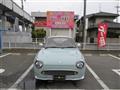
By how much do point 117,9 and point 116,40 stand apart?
22.3 m

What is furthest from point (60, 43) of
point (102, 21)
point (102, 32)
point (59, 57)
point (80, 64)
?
point (102, 21)

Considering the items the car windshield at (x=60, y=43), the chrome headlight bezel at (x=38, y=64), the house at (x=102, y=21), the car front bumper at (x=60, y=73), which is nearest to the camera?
the car front bumper at (x=60, y=73)

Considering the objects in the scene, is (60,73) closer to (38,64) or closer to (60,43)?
(38,64)

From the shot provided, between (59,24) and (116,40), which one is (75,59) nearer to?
(59,24)

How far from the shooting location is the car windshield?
7516 mm

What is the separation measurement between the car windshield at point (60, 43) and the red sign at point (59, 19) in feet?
57.9

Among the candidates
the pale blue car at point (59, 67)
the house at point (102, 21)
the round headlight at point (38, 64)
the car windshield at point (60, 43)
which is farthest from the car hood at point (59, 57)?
the house at point (102, 21)

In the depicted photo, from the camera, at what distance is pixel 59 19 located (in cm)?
2580

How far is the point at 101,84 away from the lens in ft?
20.7

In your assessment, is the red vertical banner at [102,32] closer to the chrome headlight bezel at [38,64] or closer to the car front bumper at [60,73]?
the car front bumper at [60,73]

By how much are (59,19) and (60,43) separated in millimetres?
18399

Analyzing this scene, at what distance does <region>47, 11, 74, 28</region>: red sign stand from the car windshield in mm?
17651

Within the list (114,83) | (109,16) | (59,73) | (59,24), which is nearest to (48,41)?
(59,73)

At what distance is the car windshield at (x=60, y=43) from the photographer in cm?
752
